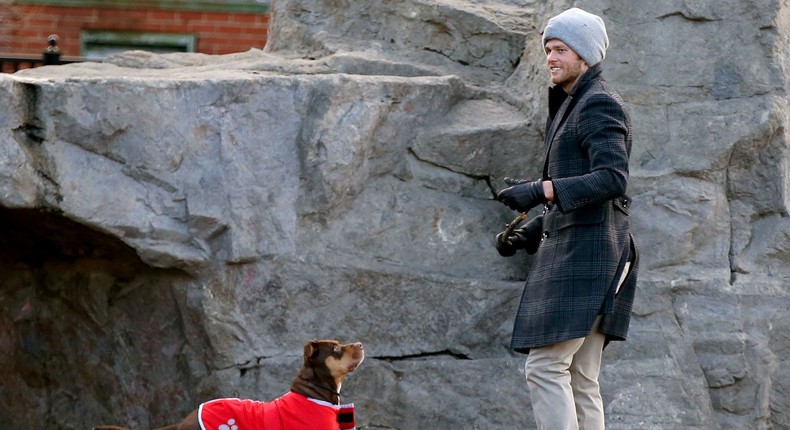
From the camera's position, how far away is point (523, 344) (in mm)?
4637

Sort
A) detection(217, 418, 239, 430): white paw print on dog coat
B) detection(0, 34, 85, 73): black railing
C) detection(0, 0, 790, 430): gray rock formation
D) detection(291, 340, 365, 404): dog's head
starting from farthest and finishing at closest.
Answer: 1. detection(0, 34, 85, 73): black railing
2. detection(0, 0, 790, 430): gray rock formation
3. detection(291, 340, 365, 404): dog's head
4. detection(217, 418, 239, 430): white paw print on dog coat

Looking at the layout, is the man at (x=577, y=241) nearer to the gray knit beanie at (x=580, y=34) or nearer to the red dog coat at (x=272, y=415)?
the gray knit beanie at (x=580, y=34)

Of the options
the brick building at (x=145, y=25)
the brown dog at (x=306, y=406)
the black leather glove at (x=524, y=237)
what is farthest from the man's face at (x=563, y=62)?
the brick building at (x=145, y=25)

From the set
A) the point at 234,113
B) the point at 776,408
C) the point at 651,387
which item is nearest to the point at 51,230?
the point at 234,113

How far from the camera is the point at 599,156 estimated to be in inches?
177

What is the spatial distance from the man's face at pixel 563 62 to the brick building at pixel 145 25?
7.42m

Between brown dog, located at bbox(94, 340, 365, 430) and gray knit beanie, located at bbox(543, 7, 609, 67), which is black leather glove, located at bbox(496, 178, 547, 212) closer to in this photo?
gray knit beanie, located at bbox(543, 7, 609, 67)

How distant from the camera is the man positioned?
4504 millimetres

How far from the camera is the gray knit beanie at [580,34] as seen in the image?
4629 millimetres

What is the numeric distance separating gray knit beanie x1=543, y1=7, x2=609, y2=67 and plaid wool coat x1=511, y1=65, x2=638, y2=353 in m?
0.06

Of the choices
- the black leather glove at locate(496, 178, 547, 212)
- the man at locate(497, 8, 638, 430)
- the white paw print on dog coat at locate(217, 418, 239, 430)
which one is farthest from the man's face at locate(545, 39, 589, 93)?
the white paw print on dog coat at locate(217, 418, 239, 430)

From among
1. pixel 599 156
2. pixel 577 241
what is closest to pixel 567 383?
pixel 577 241

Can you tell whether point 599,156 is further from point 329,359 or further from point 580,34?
point 329,359

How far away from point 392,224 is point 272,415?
1.06 metres
